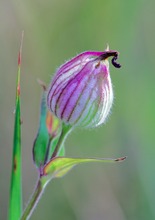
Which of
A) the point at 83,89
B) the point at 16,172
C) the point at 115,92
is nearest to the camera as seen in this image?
the point at 83,89

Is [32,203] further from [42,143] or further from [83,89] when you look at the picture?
[83,89]

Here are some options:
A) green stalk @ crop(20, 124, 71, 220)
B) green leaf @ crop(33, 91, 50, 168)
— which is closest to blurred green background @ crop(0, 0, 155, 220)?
green leaf @ crop(33, 91, 50, 168)

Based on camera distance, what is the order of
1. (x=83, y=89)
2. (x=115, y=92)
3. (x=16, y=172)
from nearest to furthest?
1. (x=83, y=89)
2. (x=16, y=172)
3. (x=115, y=92)

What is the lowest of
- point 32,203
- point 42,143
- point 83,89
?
point 32,203

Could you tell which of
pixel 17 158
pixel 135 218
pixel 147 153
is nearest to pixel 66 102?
pixel 17 158

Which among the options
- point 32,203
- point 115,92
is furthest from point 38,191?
point 115,92

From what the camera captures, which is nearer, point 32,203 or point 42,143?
point 32,203

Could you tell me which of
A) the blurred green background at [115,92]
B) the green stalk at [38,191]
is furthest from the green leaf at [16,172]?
the blurred green background at [115,92]

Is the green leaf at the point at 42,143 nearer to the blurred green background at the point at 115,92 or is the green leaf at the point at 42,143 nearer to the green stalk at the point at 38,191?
the green stalk at the point at 38,191
